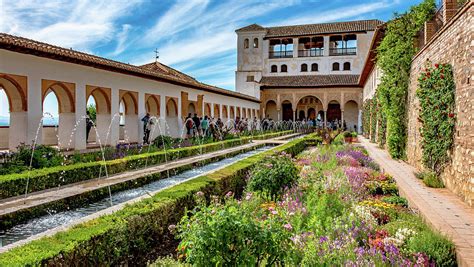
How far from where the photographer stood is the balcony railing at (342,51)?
41787mm

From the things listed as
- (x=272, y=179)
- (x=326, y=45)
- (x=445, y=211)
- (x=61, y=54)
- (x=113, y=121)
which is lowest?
(x=445, y=211)

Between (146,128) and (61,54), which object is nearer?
(61,54)

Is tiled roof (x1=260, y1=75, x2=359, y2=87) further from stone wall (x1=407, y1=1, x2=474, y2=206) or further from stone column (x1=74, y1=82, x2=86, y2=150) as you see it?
stone wall (x1=407, y1=1, x2=474, y2=206)

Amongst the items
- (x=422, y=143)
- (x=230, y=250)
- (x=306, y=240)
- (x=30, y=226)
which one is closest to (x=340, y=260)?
(x=306, y=240)

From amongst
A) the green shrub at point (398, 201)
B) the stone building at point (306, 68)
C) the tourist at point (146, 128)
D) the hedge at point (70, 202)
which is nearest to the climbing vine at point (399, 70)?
the green shrub at point (398, 201)

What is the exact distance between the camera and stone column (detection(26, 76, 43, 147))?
12086 mm

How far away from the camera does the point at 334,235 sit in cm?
425

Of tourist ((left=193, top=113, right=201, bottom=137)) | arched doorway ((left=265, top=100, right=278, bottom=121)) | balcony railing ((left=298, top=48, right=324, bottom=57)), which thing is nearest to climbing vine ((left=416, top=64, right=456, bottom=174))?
tourist ((left=193, top=113, right=201, bottom=137))

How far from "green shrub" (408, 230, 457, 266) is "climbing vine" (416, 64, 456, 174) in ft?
12.6

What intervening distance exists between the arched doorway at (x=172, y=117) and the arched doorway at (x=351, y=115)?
Result: 22475 millimetres

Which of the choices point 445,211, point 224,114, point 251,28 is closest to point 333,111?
point 251,28

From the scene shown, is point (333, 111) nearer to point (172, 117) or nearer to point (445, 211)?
point (172, 117)

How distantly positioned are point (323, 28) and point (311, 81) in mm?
6246

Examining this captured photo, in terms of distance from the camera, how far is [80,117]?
1455 cm
